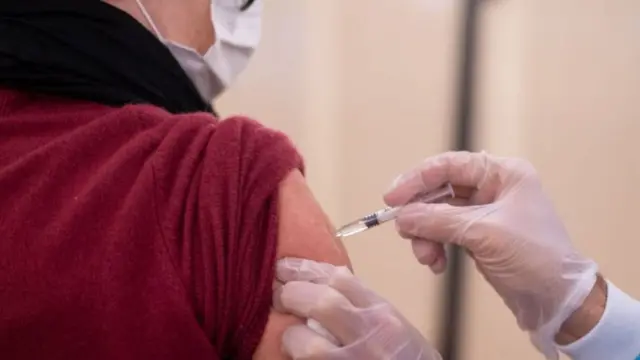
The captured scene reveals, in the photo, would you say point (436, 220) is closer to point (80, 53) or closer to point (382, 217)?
point (382, 217)

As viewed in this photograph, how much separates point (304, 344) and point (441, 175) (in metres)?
0.34

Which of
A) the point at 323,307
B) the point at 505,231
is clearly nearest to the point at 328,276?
the point at 323,307

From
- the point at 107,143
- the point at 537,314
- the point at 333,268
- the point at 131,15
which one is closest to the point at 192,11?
the point at 131,15

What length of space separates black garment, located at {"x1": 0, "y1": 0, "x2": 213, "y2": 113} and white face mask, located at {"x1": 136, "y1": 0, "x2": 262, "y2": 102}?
2.9 inches

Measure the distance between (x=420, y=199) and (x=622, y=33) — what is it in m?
0.86

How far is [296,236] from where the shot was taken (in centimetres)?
71

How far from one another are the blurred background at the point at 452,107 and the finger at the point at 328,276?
1027 millimetres

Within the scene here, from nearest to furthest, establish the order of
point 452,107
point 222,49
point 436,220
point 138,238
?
point 138,238
point 436,220
point 222,49
point 452,107

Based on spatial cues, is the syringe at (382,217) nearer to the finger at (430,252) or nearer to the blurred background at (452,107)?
the finger at (430,252)

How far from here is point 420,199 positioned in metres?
0.93

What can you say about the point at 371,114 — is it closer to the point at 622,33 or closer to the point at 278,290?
the point at 622,33

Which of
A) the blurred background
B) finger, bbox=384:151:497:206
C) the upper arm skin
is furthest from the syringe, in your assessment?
the blurred background

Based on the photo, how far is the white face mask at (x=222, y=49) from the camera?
3.06ft

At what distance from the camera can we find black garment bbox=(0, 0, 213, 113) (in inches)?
29.9
